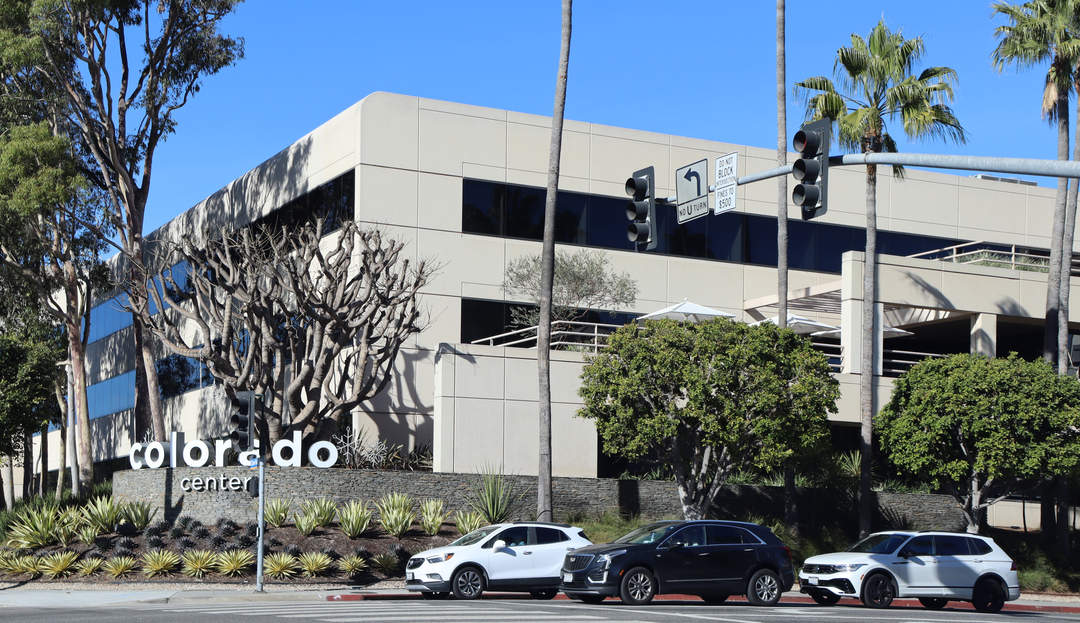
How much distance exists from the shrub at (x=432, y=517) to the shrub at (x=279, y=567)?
12.9ft

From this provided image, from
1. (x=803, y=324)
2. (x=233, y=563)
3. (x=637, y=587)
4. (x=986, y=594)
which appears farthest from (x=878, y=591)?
(x=803, y=324)

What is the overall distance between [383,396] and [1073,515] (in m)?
22.8

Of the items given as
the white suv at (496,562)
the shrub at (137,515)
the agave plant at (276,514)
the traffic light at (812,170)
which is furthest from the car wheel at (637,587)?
the shrub at (137,515)

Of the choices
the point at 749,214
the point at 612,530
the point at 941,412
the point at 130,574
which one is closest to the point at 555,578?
the point at 612,530

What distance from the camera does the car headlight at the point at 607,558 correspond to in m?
21.7

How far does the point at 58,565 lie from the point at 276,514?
4900 mm

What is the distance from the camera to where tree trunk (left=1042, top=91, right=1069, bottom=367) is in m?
35.6

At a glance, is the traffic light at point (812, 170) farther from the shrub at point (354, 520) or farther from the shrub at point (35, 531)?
the shrub at point (35, 531)

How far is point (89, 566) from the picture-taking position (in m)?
26.7

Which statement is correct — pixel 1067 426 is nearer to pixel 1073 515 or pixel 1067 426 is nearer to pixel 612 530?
pixel 1073 515

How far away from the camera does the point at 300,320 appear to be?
3372 centimetres

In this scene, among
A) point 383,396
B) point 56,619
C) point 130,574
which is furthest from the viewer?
point 383,396

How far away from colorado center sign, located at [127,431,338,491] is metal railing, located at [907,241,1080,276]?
22375 millimetres

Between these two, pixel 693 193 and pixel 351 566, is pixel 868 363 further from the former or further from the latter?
pixel 693 193
